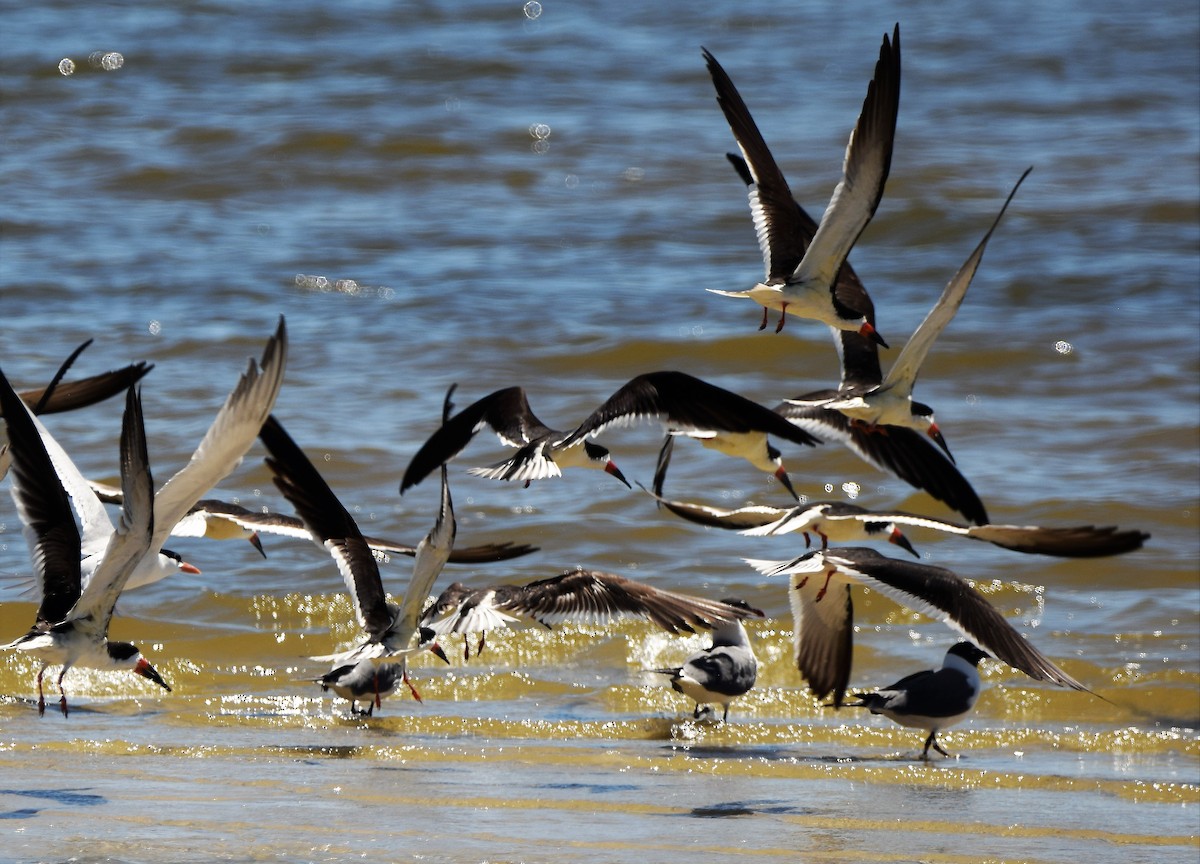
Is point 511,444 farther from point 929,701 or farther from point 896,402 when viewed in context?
point 929,701

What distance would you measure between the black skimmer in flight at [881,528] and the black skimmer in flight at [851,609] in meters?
0.20

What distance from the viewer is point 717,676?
6.79 metres

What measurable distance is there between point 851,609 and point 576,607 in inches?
45.8

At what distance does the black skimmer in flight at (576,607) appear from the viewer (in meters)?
Result: 6.59

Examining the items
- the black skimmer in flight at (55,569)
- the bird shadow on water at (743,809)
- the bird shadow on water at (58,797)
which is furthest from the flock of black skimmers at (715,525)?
the bird shadow on water at (743,809)

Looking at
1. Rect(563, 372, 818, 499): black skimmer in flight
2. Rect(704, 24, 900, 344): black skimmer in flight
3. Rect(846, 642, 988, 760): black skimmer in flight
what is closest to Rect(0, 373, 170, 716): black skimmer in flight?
Rect(563, 372, 818, 499): black skimmer in flight

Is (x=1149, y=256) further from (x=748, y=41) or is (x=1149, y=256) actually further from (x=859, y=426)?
(x=748, y=41)

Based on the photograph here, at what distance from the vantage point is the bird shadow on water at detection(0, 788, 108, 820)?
4953 mm

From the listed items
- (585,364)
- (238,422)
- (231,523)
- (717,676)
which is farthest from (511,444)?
(585,364)

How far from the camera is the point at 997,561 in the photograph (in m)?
9.13

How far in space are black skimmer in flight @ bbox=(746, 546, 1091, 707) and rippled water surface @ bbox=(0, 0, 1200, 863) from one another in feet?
0.78

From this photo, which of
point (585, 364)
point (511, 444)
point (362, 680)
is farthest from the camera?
point (585, 364)

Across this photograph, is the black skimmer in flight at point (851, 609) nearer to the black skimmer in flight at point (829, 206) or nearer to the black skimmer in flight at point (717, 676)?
the black skimmer in flight at point (717, 676)

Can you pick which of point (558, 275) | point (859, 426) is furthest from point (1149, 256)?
point (859, 426)
